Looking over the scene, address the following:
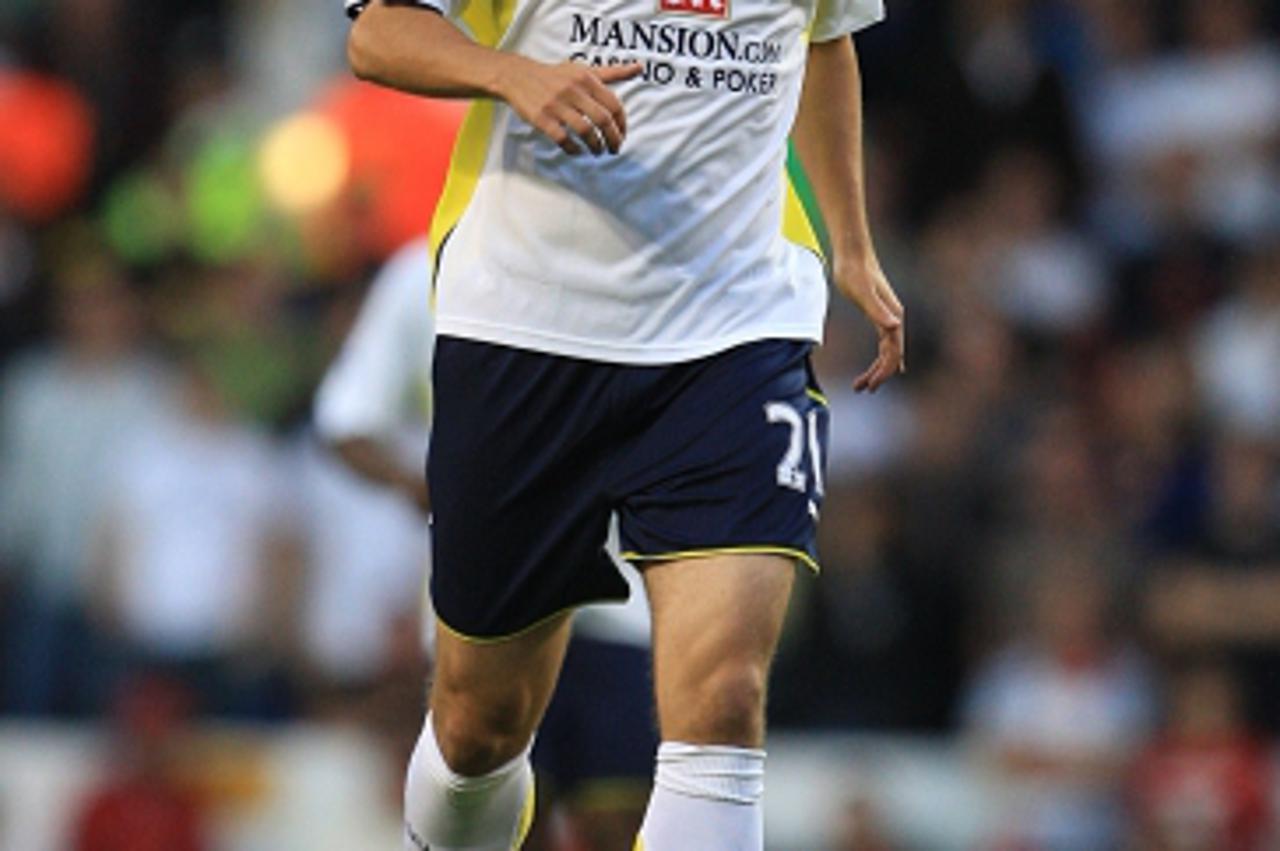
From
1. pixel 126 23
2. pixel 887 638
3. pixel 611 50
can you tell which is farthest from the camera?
pixel 126 23

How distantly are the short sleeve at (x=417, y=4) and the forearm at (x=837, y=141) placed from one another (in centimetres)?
85

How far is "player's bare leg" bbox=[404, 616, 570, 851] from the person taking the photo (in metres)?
5.59

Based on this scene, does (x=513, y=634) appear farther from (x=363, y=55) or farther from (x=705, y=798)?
(x=363, y=55)

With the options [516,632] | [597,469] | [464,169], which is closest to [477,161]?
[464,169]

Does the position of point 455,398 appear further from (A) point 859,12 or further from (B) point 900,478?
(B) point 900,478

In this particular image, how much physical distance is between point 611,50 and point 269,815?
248 inches

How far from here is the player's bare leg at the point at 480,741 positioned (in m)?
5.59

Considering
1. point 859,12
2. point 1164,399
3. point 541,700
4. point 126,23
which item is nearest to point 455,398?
point 541,700

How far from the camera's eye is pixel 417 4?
5.22 metres

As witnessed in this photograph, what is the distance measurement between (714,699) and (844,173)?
1.31 m

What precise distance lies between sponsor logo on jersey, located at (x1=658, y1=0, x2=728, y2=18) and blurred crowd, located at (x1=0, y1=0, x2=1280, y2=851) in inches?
177

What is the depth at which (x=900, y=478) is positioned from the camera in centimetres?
1134

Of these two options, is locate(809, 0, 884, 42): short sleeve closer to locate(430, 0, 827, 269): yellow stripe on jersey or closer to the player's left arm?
the player's left arm

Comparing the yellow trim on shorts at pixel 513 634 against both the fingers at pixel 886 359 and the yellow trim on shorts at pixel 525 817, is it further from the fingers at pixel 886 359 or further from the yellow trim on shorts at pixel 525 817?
the fingers at pixel 886 359
